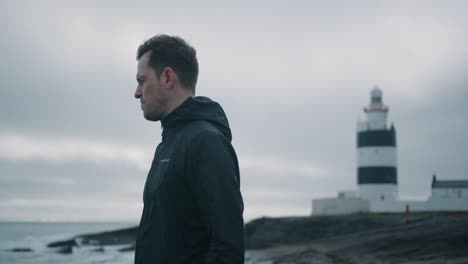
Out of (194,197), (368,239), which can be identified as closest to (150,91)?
(194,197)

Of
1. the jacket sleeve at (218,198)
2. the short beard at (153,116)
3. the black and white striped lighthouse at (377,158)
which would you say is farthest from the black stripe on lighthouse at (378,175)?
the jacket sleeve at (218,198)

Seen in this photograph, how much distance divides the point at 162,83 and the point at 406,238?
64.0 feet

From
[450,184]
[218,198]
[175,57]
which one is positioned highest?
[450,184]

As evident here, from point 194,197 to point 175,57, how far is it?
746 millimetres

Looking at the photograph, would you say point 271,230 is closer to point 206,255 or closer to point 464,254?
point 464,254

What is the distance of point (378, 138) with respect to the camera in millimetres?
37750

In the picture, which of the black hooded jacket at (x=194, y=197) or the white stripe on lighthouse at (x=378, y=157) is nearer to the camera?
the black hooded jacket at (x=194, y=197)

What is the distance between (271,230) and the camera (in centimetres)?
3528

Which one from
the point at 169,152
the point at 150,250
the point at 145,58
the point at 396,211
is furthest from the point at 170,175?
the point at 396,211

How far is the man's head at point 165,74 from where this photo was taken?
3232 mm

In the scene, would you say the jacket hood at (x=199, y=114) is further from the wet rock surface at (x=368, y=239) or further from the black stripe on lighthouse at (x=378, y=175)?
the black stripe on lighthouse at (x=378, y=175)

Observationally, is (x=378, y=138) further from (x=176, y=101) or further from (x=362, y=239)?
(x=176, y=101)

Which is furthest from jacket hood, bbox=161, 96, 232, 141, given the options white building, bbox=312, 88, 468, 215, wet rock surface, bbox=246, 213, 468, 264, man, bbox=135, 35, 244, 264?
white building, bbox=312, 88, 468, 215

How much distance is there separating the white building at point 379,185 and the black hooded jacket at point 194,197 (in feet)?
104
